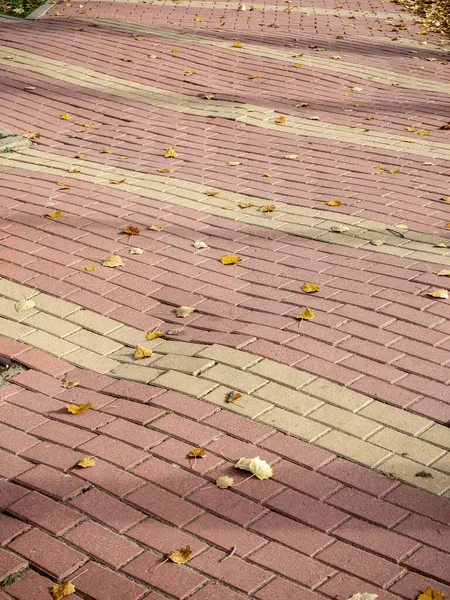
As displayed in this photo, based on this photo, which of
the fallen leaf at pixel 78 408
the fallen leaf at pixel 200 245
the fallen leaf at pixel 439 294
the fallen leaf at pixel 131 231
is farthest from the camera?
the fallen leaf at pixel 131 231

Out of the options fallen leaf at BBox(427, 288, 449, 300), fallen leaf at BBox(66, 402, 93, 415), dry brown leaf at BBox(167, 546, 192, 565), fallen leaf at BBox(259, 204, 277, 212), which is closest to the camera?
dry brown leaf at BBox(167, 546, 192, 565)

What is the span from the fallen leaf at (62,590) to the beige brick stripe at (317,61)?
6.44 m

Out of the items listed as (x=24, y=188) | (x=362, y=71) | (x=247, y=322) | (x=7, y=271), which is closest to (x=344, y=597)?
(x=247, y=322)

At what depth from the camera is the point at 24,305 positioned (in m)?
3.95

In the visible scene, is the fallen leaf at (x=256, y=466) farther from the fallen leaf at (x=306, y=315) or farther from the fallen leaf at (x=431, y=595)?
the fallen leaf at (x=306, y=315)

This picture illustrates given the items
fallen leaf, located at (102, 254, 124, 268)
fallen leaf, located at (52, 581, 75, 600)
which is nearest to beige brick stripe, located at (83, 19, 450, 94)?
fallen leaf, located at (102, 254, 124, 268)

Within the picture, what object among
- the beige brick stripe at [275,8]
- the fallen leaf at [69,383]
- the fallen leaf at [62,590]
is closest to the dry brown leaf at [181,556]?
the fallen leaf at [62,590]

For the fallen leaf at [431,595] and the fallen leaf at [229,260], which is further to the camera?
the fallen leaf at [229,260]

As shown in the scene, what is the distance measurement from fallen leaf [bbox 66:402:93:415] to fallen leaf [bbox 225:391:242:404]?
0.51 metres

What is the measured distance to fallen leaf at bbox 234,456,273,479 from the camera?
9.19 feet

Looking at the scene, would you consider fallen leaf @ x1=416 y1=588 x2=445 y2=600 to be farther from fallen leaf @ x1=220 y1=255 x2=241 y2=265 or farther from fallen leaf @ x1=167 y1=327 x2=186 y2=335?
fallen leaf @ x1=220 y1=255 x2=241 y2=265

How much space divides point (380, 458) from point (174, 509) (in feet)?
2.41

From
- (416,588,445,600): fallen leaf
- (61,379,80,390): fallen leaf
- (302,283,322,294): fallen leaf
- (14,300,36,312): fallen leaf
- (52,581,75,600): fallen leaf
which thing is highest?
(302,283,322,294): fallen leaf

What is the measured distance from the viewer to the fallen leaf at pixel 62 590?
234cm
